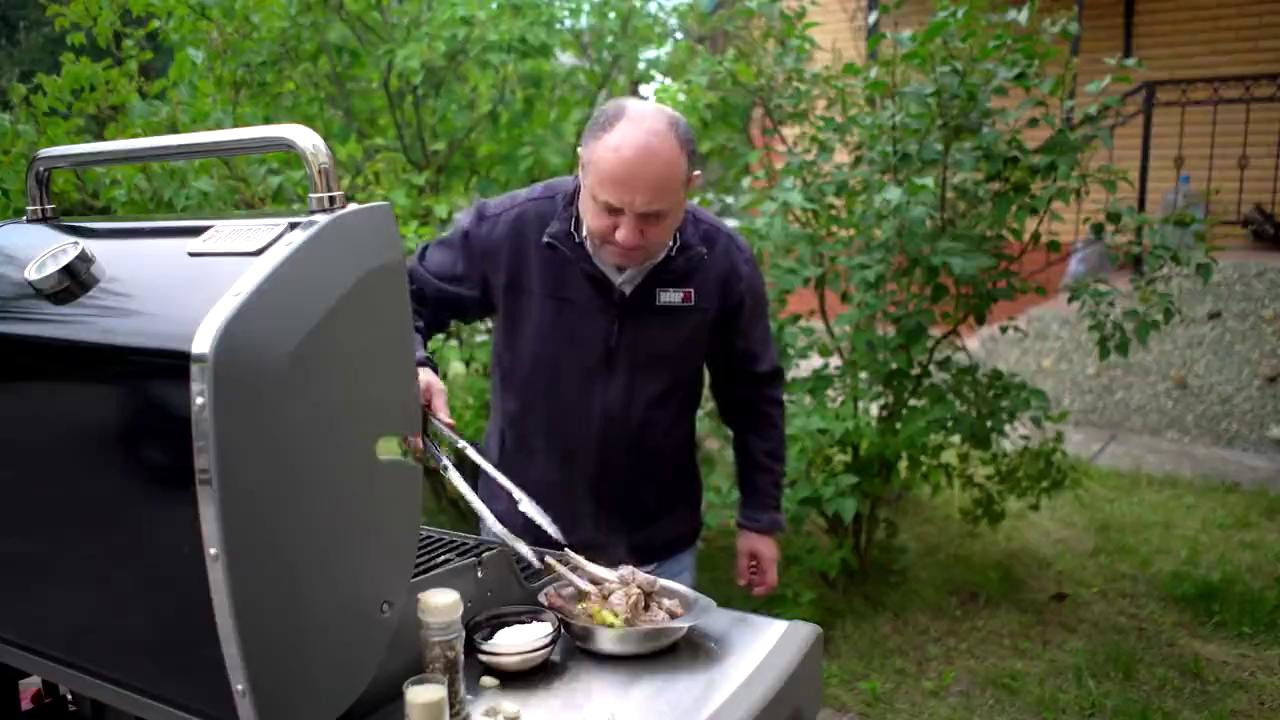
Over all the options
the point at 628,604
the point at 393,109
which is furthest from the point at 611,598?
the point at 393,109

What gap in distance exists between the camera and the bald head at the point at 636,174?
194cm

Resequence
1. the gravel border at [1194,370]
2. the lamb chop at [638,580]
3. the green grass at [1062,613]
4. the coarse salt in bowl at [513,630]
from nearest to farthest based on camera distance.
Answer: the coarse salt in bowl at [513,630] → the lamb chop at [638,580] → the green grass at [1062,613] → the gravel border at [1194,370]

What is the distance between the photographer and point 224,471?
40.6 inches

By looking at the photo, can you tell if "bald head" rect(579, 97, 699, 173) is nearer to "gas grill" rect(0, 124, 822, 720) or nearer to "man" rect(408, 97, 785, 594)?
"man" rect(408, 97, 785, 594)

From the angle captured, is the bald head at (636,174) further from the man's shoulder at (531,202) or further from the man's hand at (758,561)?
the man's hand at (758,561)

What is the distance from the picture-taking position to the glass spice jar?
1.33m

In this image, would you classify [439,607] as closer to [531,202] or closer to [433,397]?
[433,397]

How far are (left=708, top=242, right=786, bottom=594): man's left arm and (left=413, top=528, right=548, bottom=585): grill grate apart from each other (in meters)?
0.88

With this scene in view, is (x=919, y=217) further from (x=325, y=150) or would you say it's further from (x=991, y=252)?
(x=325, y=150)

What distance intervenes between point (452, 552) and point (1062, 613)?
3.72 m

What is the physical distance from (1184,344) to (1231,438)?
75 centimetres

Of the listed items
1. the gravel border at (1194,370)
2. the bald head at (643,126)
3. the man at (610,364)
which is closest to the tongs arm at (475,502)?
the man at (610,364)

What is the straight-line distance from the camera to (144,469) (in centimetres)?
112

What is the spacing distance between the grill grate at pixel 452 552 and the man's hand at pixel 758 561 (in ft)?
2.85
